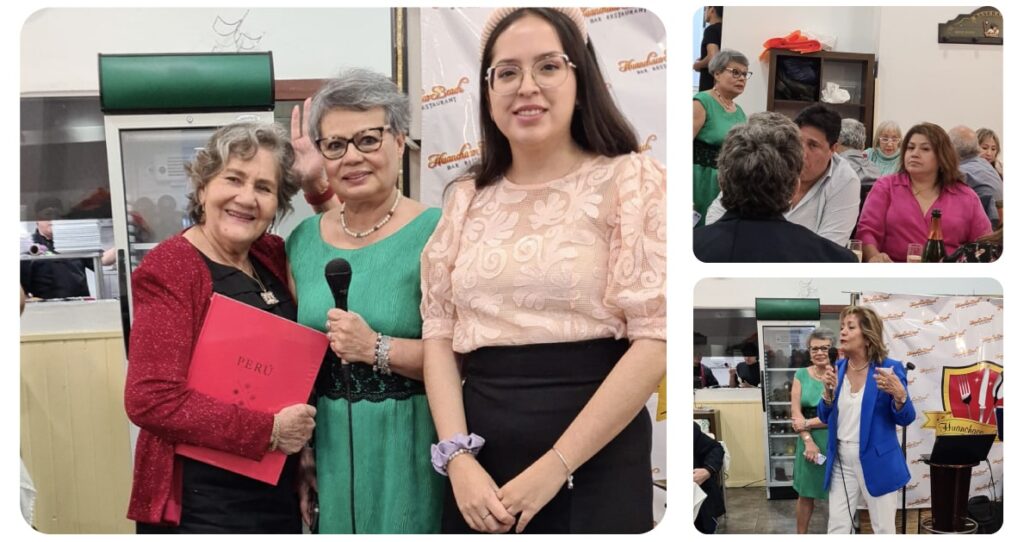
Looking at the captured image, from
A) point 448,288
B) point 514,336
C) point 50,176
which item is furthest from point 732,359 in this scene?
point 50,176

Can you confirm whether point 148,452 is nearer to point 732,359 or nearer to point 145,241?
point 145,241

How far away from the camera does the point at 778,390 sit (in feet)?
6.10

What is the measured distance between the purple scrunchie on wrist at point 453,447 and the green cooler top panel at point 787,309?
2.20 ft

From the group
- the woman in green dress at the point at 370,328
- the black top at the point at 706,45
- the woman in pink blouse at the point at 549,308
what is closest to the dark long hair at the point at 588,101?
the woman in pink blouse at the point at 549,308

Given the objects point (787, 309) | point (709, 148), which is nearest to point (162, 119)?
point (709, 148)

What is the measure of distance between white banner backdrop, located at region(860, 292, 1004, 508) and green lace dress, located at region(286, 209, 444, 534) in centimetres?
101

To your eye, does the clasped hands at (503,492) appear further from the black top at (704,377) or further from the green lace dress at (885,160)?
the green lace dress at (885,160)

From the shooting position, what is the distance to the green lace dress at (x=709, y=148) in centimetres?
185

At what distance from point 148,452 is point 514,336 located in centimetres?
80

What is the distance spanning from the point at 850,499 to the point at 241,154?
1538mm

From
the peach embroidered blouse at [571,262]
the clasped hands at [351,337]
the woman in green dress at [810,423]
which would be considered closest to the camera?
the peach embroidered blouse at [571,262]

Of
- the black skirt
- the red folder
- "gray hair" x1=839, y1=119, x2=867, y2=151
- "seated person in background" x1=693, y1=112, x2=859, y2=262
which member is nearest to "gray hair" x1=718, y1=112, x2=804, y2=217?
"seated person in background" x1=693, y1=112, x2=859, y2=262

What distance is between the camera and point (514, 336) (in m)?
1.69

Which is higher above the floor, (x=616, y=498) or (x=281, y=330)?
(x=281, y=330)
